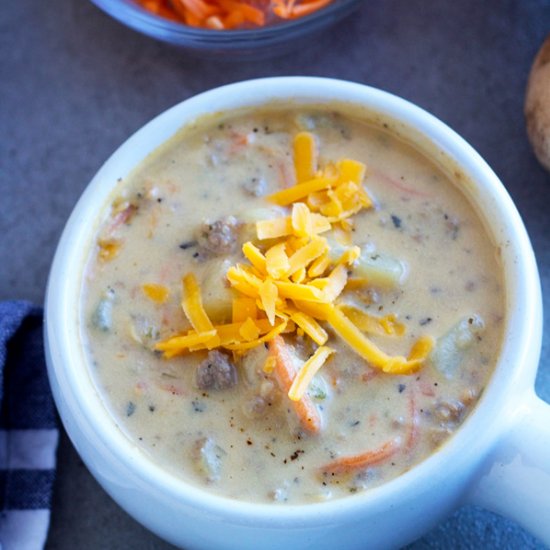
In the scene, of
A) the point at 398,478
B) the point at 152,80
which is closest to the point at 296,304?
the point at 398,478

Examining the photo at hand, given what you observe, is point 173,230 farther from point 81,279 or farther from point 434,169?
point 434,169

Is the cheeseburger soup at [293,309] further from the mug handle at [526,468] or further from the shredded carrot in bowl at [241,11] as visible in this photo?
A: the shredded carrot in bowl at [241,11]

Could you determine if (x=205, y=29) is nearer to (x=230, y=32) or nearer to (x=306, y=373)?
(x=230, y=32)

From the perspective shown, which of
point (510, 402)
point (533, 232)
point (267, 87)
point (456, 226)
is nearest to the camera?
point (510, 402)

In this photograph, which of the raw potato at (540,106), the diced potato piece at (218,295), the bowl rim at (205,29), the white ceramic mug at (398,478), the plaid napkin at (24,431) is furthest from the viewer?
the bowl rim at (205,29)

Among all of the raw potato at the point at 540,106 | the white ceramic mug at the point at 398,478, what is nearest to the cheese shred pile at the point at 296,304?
the white ceramic mug at the point at 398,478

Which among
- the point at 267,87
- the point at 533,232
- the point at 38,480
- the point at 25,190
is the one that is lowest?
the point at 38,480

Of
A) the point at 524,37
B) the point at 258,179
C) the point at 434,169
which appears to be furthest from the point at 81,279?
the point at 524,37
